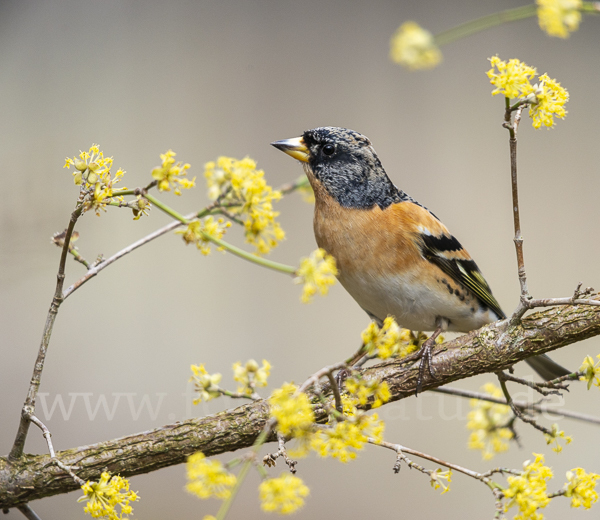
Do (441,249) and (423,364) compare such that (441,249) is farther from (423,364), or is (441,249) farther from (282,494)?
A: (282,494)

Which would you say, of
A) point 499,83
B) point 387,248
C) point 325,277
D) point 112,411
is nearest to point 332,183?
point 387,248

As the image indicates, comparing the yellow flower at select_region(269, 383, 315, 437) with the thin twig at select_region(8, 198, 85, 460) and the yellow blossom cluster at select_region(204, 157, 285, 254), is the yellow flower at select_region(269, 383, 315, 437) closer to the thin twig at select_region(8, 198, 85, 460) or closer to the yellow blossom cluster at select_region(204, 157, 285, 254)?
the yellow blossom cluster at select_region(204, 157, 285, 254)

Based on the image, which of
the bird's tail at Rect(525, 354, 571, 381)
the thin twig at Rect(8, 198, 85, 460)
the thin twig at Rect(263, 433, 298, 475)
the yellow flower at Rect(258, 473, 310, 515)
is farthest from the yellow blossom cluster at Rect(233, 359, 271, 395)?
the bird's tail at Rect(525, 354, 571, 381)

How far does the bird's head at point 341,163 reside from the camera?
1.23 meters

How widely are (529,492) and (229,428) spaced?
47 centimetres

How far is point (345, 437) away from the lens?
0.52 metres

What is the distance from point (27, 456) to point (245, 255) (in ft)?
1.92

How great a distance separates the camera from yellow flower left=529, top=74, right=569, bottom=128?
0.65 m

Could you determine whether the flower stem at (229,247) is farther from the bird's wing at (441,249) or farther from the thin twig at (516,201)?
the bird's wing at (441,249)

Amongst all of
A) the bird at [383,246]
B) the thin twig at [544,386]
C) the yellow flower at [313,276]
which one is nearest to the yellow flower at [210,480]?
the yellow flower at [313,276]

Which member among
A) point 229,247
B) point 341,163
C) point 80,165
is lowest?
point 229,247

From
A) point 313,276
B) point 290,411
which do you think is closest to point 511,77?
point 313,276

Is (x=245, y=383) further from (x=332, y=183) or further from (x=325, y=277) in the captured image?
(x=332, y=183)

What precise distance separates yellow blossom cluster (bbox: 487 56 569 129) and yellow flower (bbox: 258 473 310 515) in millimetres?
450
